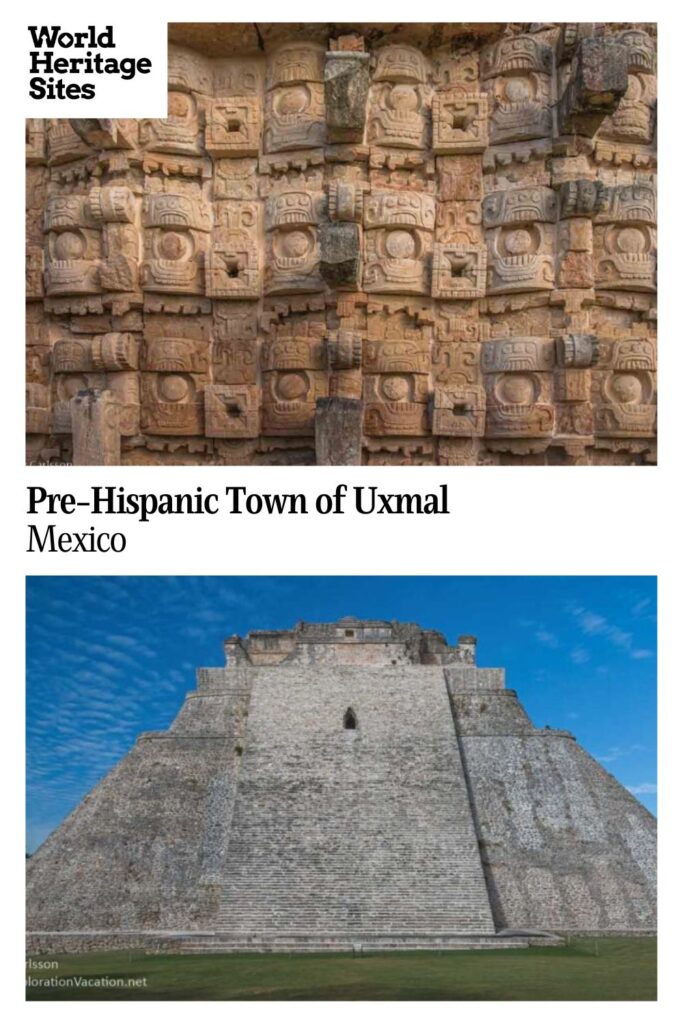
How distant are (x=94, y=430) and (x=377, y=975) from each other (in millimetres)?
6610

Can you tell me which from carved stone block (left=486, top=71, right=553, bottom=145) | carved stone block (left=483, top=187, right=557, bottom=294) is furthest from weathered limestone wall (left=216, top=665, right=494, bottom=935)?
carved stone block (left=486, top=71, right=553, bottom=145)

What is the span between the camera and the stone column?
1236 cm

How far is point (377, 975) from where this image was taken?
30.7 ft

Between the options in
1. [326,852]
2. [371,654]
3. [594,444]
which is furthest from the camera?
[371,654]

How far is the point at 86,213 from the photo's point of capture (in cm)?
1314

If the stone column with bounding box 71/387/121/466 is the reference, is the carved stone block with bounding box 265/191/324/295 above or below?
above

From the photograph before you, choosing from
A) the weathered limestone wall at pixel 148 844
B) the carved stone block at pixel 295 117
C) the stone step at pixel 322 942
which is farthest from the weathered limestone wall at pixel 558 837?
the carved stone block at pixel 295 117

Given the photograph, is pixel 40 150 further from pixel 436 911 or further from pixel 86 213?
pixel 436 911

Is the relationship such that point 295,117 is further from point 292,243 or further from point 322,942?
point 322,942

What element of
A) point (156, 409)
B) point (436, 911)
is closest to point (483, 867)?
point (436, 911)

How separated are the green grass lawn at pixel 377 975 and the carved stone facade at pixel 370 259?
542 centimetres

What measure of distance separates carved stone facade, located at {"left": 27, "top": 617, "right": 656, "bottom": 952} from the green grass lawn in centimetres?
117

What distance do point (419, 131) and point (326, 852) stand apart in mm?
9312

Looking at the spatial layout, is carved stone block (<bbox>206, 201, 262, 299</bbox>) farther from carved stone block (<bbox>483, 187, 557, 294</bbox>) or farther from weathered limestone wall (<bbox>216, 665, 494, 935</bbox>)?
weathered limestone wall (<bbox>216, 665, 494, 935</bbox>)
